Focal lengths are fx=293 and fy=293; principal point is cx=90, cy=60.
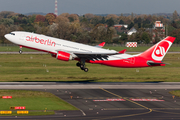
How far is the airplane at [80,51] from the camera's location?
2110 inches

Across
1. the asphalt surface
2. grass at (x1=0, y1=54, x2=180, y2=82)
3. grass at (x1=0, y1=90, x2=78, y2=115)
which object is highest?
grass at (x1=0, y1=90, x2=78, y2=115)

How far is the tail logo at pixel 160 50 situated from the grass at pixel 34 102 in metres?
24.6

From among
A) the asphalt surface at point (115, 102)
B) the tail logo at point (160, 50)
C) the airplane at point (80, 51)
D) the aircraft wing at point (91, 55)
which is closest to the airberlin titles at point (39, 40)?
the airplane at point (80, 51)

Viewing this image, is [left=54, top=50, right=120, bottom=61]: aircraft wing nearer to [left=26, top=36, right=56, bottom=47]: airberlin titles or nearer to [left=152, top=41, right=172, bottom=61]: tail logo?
[left=26, top=36, right=56, bottom=47]: airberlin titles

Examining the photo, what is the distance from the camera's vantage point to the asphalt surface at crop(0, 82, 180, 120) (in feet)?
114

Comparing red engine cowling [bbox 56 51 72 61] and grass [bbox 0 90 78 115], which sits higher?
red engine cowling [bbox 56 51 72 61]

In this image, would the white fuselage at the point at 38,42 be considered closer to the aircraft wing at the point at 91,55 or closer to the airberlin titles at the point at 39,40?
the airberlin titles at the point at 39,40

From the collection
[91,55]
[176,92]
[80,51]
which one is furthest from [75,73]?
[176,92]

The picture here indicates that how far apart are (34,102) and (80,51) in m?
17.4

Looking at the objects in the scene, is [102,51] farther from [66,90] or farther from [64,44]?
[66,90]

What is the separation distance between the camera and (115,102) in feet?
137

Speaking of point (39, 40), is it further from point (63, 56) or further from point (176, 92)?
point (176, 92)

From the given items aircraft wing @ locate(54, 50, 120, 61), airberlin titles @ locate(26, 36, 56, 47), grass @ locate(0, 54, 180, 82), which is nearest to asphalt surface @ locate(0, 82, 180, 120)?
aircraft wing @ locate(54, 50, 120, 61)

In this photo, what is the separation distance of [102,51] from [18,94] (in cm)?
1945
